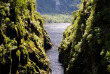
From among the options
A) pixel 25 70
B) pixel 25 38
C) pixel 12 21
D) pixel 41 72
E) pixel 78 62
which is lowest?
pixel 41 72

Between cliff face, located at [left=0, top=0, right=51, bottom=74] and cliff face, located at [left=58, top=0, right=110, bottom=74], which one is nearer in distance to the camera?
cliff face, located at [left=58, top=0, right=110, bottom=74]

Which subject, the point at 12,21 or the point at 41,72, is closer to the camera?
the point at 12,21

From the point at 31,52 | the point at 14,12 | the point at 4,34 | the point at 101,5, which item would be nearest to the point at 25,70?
the point at 31,52

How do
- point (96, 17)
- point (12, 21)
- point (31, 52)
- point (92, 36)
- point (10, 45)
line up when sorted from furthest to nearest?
point (31, 52) < point (12, 21) < point (10, 45) < point (96, 17) < point (92, 36)

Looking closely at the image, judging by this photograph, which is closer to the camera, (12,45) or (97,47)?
(97,47)

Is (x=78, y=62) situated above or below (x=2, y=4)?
below

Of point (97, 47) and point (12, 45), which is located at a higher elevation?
point (97, 47)

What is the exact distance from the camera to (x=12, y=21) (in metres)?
22.1

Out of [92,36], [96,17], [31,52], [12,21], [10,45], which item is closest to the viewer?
[92,36]

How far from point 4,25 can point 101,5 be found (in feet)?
42.9

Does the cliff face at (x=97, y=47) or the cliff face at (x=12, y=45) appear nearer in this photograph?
the cliff face at (x=97, y=47)

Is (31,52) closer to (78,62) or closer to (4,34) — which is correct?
(4,34)

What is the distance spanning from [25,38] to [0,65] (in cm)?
866

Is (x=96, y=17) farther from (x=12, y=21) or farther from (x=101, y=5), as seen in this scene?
(x=12, y=21)
